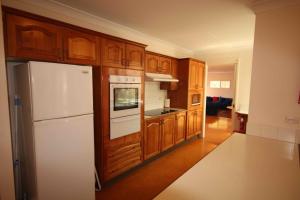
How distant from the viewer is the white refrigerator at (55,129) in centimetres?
159

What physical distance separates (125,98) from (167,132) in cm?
142

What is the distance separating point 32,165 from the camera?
1667 millimetres

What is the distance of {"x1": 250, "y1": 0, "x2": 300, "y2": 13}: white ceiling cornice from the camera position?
1.79 metres

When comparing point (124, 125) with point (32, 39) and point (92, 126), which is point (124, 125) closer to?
point (92, 126)

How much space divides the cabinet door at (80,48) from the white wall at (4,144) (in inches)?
22.8

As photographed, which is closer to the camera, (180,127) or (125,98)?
(125,98)

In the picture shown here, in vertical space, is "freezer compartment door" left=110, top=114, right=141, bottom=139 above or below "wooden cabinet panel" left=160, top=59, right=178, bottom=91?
below

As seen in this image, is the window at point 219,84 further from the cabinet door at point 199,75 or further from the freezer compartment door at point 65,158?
the freezer compartment door at point 65,158

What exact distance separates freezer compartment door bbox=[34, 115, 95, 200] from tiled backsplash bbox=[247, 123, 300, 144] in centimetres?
195

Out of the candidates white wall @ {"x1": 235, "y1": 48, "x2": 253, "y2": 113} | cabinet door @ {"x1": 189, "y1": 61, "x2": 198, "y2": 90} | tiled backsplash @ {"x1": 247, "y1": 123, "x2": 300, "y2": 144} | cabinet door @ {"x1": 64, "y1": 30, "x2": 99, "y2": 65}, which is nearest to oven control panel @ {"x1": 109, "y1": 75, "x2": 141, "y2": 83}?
cabinet door @ {"x1": 64, "y1": 30, "x2": 99, "y2": 65}

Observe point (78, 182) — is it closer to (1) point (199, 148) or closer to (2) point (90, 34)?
(2) point (90, 34)

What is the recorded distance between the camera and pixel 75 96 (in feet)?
6.07

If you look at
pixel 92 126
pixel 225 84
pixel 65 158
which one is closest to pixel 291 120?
pixel 92 126

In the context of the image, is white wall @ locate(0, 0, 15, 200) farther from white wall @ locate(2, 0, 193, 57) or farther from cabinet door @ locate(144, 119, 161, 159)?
cabinet door @ locate(144, 119, 161, 159)
